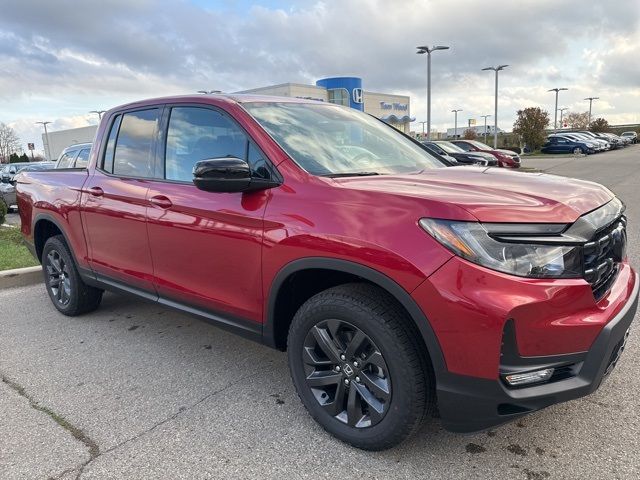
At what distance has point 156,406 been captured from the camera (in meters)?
3.11

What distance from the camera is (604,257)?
7.70 feet

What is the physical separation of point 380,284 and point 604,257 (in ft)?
3.41

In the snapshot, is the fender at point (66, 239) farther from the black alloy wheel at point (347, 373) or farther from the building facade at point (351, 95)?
the building facade at point (351, 95)

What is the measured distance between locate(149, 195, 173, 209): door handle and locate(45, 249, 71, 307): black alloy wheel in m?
1.76

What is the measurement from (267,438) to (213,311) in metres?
0.85

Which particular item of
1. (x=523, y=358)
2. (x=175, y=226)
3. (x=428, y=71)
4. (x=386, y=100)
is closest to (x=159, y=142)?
(x=175, y=226)

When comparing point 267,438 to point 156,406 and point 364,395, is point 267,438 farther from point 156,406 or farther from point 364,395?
point 156,406

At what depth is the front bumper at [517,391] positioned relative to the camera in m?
2.10

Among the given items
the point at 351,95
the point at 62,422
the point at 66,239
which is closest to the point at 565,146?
the point at 351,95

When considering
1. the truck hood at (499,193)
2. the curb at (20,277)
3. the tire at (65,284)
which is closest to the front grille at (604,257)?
the truck hood at (499,193)

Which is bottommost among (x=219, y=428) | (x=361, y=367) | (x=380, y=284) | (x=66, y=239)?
(x=219, y=428)

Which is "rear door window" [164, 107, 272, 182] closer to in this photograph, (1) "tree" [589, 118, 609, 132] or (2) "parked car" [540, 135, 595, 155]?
(2) "parked car" [540, 135, 595, 155]

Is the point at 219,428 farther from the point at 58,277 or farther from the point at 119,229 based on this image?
the point at 58,277

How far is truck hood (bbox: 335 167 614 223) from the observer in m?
2.14
